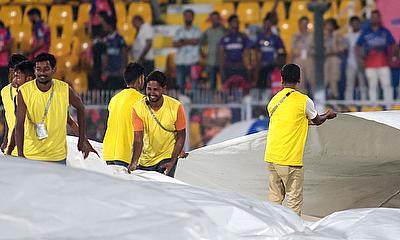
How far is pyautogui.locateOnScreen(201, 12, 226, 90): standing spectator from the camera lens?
15.3m

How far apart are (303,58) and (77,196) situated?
40.6ft

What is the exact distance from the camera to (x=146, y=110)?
7.56 m

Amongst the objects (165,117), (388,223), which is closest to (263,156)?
(165,117)

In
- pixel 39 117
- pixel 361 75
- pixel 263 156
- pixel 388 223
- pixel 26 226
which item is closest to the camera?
pixel 26 226

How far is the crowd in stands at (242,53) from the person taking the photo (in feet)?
48.6

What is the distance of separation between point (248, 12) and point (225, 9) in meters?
0.35

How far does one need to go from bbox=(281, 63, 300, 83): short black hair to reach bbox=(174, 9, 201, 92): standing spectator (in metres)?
7.93

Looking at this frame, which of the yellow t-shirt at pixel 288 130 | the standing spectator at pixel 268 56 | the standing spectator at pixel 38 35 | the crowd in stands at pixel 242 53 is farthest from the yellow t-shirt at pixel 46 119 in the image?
the standing spectator at pixel 38 35

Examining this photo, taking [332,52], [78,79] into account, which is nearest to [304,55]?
[332,52]

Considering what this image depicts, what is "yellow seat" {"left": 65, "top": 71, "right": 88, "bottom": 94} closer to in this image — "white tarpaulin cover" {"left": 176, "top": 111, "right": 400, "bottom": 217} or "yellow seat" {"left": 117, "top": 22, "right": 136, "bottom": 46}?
"yellow seat" {"left": 117, "top": 22, "right": 136, "bottom": 46}

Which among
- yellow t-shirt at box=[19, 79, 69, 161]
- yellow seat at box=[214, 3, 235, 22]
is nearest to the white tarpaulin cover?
yellow t-shirt at box=[19, 79, 69, 161]

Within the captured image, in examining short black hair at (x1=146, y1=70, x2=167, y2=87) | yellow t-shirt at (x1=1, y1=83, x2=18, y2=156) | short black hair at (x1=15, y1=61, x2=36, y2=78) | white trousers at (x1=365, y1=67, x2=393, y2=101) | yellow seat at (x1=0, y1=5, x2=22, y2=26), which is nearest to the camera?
short black hair at (x1=146, y1=70, x2=167, y2=87)

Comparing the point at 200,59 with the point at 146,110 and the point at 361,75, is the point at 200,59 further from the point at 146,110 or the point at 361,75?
the point at 146,110

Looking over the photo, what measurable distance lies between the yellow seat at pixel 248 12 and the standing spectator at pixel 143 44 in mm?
1365
